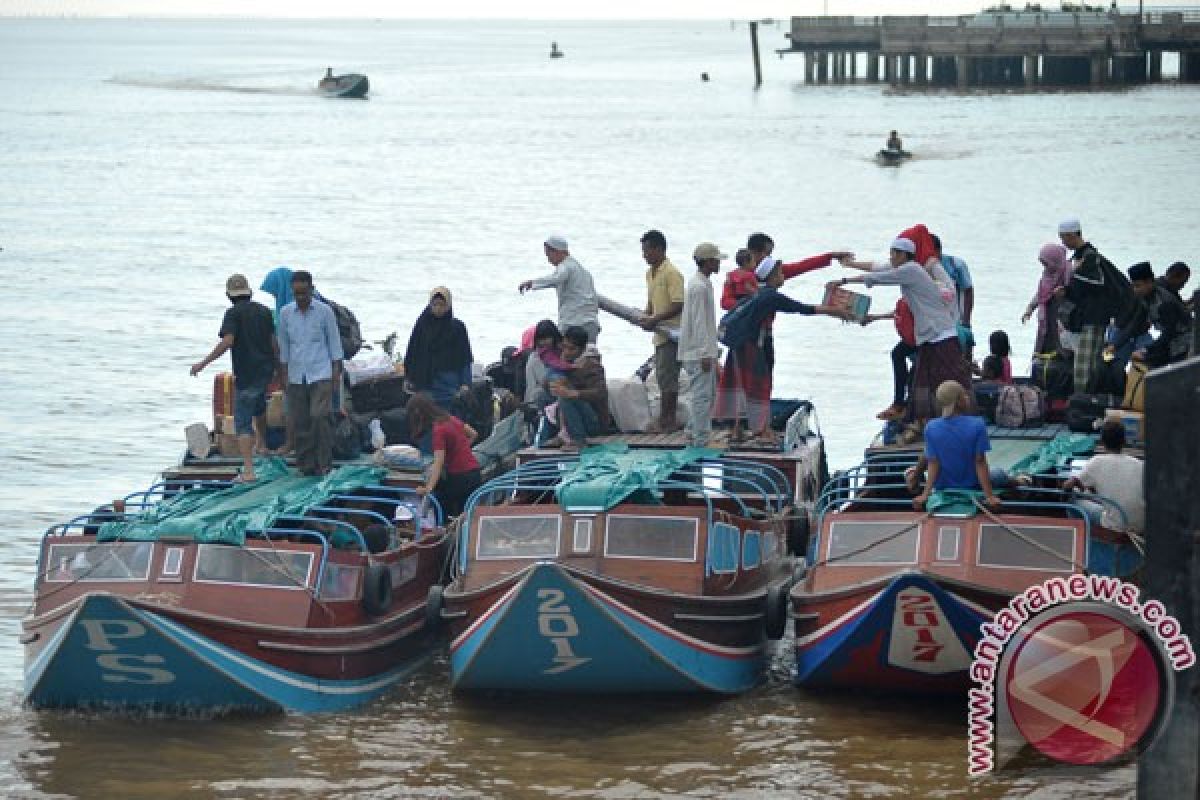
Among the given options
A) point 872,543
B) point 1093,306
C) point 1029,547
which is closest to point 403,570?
point 872,543

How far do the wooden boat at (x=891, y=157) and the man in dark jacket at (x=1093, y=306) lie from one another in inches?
2108

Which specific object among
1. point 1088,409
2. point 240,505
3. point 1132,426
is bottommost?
point 240,505

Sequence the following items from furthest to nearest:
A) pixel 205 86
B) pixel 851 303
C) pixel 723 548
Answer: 1. pixel 205 86
2. pixel 851 303
3. pixel 723 548

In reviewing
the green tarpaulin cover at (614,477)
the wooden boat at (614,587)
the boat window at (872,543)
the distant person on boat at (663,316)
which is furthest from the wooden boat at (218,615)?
the distant person on boat at (663,316)

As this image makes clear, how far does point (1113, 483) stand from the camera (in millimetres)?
16234

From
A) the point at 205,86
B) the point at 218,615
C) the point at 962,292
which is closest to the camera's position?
the point at 218,615

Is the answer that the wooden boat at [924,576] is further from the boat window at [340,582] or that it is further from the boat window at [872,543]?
the boat window at [340,582]

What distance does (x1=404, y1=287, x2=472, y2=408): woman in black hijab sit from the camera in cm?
1958

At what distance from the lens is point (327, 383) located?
18797 millimetres

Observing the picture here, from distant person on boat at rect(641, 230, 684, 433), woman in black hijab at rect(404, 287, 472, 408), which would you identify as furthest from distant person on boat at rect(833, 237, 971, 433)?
woman in black hijab at rect(404, 287, 472, 408)

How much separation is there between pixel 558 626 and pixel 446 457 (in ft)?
9.63

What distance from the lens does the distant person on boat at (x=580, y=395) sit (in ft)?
62.8

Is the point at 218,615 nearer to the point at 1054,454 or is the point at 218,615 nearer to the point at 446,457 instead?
the point at 446,457

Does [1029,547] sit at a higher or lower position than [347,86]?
lower
